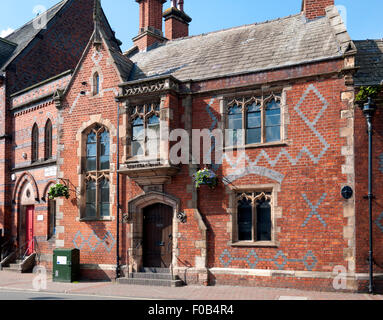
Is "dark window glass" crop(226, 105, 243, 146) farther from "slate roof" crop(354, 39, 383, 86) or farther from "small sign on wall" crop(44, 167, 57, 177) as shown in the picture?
"small sign on wall" crop(44, 167, 57, 177)

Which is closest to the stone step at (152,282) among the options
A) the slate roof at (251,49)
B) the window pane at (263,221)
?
the window pane at (263,221)

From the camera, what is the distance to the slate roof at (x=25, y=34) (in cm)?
2397

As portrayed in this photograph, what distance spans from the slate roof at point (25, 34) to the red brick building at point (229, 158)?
323 inches

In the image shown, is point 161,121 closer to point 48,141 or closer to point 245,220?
point 245,220

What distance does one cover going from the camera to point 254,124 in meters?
14.1

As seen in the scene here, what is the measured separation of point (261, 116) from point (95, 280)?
853 centimetres

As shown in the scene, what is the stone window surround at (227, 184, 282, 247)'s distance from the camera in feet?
43.7

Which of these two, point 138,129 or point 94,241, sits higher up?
point 138,129

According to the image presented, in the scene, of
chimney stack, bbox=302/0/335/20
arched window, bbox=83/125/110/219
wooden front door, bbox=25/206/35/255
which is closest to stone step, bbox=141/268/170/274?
arched window, bbox=83/125/110/219

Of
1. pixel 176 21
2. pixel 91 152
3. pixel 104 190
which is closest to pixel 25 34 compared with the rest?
pixel 176 21

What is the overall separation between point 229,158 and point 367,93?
186 inches

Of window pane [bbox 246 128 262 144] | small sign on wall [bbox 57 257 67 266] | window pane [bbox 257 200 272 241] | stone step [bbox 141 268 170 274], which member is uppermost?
window pane [bbox 246 128 262 144]

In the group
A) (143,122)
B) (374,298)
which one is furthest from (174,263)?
(374,298)

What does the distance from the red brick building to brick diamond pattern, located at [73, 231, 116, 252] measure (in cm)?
5
